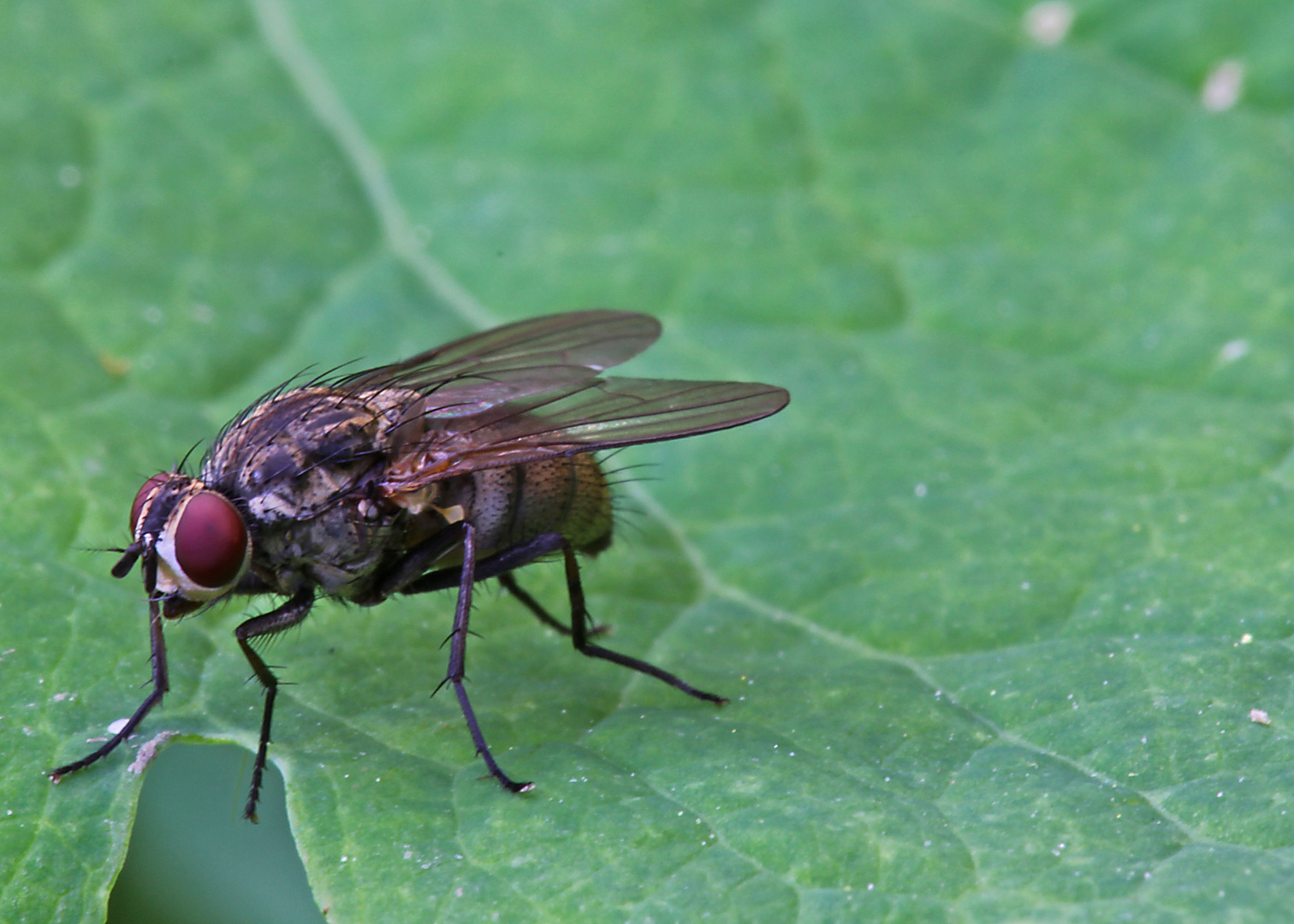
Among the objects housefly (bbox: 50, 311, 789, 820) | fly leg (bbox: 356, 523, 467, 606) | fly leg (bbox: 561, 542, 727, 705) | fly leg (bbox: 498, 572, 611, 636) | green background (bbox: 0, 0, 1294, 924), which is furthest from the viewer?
fly leg (bbox: 498, 572, 611, 636)

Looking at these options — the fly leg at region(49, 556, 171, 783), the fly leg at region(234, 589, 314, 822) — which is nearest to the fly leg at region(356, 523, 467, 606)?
the fly leg at region(234, 589, 314, 822)

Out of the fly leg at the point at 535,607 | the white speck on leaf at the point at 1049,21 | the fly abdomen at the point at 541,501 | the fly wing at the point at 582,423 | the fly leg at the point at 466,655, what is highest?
the white speck on leaf at the point at 1049,21

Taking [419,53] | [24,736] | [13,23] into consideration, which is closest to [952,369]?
[419,53]

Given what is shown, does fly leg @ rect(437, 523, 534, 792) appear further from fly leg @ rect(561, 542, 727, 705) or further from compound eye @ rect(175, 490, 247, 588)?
compound eye @ rect(175, 490, 247, 588)

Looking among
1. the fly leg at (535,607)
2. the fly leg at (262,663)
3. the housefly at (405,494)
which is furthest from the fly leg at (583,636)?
the fly leg at (262,663)

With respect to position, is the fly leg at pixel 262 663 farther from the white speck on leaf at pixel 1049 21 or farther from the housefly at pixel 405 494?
the white speck on leaf at pixel 1049 21

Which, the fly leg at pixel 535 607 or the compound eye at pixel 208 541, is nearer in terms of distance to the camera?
the compound eye at pixel 208 541

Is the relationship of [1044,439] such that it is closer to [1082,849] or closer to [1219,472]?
[1219,472]
